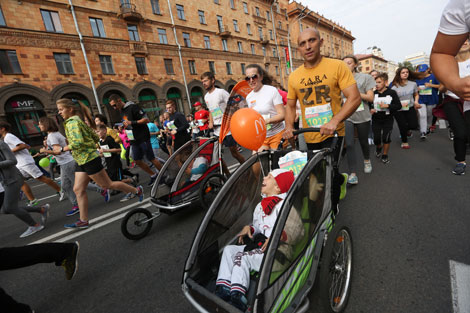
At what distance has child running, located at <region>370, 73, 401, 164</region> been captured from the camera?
14.9 feet

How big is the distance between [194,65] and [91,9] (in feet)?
31.0

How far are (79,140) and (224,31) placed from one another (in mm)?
26695

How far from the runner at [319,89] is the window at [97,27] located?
20.4 metres

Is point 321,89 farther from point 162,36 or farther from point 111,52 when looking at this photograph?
point 162,36

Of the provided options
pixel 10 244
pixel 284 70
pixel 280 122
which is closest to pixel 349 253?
pixel 280 122

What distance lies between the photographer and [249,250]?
186cm

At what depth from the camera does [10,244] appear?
345 centimetres

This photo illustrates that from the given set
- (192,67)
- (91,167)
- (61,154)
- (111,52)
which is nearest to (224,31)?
(192,67)

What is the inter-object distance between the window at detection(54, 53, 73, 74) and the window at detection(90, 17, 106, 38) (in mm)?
2891

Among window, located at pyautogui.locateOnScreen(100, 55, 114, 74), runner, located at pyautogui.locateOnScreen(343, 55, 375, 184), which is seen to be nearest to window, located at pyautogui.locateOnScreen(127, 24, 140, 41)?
window, located at pyautogui.locateOnScreen(100, 55, 114, 74)

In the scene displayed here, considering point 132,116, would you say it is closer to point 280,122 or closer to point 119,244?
point 119,244

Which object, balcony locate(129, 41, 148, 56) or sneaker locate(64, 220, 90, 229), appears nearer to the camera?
sneaker locate(64, 220, 90, 229)

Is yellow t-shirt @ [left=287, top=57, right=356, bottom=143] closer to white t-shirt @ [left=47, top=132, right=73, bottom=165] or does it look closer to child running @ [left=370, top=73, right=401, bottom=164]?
child running @ [left=370, top=73, right=401, bottom=164]

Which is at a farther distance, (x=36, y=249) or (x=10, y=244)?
(x=10, y=244)
